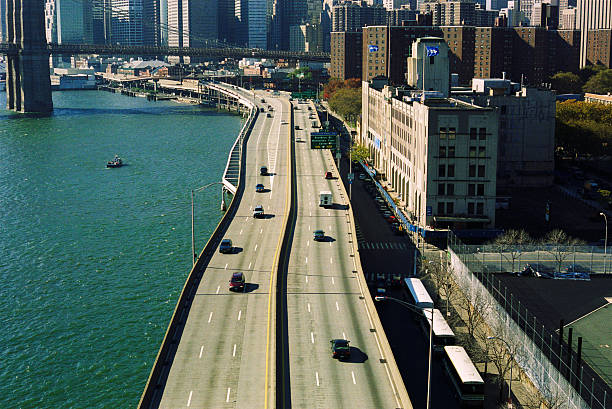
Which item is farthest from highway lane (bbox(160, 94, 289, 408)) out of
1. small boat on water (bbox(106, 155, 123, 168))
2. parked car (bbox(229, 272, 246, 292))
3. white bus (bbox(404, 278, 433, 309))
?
small boat on water (bbox(106, 155, 123, 168))

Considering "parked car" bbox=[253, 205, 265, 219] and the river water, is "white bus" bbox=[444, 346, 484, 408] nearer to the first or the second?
the river water

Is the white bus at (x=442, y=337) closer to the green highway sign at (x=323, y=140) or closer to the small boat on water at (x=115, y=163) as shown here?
the green highway sign at (x=323, y=140)

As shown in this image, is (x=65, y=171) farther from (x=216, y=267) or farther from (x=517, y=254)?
(x=517, y=254)

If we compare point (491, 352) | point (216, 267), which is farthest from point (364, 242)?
point (491, 352)

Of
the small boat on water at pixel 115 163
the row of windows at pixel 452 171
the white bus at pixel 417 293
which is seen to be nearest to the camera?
the white bus at pixel 417 293

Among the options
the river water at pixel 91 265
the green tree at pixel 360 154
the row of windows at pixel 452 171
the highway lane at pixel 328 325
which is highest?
the row of windows at pixel 452 171

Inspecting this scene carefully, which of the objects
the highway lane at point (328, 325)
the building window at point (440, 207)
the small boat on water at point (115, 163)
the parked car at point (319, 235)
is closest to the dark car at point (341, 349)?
the highway lane at point (328, 325)
